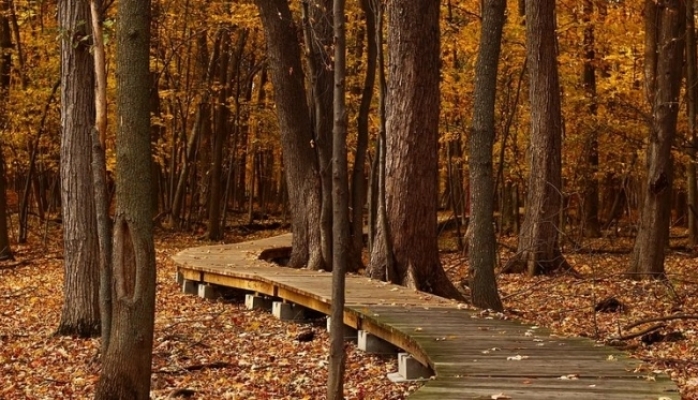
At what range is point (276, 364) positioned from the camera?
9.33 meters

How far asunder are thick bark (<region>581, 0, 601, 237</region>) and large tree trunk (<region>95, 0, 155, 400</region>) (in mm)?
17175

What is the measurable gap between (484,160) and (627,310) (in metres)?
3.37

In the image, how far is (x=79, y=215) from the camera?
10781 millimetres

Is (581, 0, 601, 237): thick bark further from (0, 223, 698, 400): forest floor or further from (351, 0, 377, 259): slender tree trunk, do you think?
(351, 0, 377, 259): slender tree trunk

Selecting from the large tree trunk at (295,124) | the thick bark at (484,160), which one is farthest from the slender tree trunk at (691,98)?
the thick bark at (484,160)

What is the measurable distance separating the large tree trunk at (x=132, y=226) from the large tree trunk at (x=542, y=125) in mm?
10752

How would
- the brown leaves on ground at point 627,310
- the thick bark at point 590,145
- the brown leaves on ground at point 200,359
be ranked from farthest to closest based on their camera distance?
the thick bark at point 590,145, the brown leaves on ground at point 627,310, the brown leaves on ground at point 200,359

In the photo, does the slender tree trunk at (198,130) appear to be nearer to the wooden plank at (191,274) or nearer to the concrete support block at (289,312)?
the wooden plank at (191,274)

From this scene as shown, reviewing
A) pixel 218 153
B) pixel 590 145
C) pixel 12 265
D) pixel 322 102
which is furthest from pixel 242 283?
pixel 590 145

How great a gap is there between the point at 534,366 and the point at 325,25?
952 cm

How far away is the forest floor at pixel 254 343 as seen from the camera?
8148 mm

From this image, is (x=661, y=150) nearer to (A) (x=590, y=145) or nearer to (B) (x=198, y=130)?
(A) (x=590, y=145)

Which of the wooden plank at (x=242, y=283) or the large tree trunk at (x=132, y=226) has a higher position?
the large tree trunk at (x=132, y=226)

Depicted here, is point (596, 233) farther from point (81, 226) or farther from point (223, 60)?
point (81, 226)
